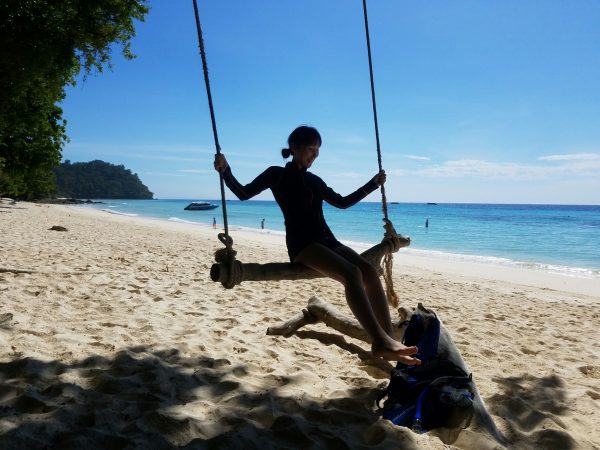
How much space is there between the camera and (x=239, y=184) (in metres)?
3.06

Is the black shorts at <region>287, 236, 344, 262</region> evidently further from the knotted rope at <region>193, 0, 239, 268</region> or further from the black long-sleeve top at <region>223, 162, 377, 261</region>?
the knotted rope at <region>193, 0, 239, 268</region>

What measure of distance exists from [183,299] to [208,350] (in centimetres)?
204

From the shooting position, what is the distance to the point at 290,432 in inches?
86.0

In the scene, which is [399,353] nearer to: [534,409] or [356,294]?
[356,294]

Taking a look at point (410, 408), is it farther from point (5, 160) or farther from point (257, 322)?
point (5, 160)

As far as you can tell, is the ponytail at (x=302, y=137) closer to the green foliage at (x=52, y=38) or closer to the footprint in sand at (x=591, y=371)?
the footprint in sand at (x=591, y=371)

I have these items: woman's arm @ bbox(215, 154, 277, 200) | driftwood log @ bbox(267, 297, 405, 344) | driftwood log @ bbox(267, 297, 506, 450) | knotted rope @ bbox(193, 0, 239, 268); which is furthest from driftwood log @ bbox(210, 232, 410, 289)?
driftwood log @ bbox(267, 297, 405, 344)

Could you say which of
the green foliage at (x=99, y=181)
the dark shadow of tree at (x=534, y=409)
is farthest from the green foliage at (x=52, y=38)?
the green foliage at (x=99, y=181)

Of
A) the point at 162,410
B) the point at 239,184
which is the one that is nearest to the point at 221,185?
the point at 239,184

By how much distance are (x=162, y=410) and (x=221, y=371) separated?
0.77m

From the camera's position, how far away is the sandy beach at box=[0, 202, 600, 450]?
2.15 meters

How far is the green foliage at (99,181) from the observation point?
128 metres

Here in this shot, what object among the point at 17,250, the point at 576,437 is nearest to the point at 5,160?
the point at 17,250

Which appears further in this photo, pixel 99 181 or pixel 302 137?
pixel 99 181
